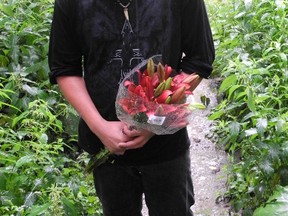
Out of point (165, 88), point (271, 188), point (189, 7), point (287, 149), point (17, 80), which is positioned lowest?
point (271, 188)

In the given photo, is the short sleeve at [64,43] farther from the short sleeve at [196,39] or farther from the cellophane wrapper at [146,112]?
the short sleeve at [196,39]

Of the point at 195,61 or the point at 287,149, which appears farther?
the point at 287,149

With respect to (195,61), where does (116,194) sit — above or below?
below

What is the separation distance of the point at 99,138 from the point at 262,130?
92 centimetres

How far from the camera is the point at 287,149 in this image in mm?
2621

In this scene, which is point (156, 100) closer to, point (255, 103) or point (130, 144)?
point (130, 144)

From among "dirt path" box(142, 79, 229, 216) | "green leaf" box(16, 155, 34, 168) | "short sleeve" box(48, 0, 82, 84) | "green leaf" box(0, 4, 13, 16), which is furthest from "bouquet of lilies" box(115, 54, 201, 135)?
"green leaf" box(0, 4, 13, 16)

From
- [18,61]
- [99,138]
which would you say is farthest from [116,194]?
[18,61]

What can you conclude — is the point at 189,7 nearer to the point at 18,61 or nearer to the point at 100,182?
the point at 100,182

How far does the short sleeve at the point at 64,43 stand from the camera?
199cm

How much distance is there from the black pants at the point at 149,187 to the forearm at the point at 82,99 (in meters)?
0.25

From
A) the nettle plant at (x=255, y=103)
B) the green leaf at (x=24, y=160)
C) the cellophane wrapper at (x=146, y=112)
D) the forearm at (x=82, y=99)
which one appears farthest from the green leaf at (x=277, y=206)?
the green leaf at (x=24, y=160)

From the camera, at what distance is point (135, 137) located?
201 centimetres

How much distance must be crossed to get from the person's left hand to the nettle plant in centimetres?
85
